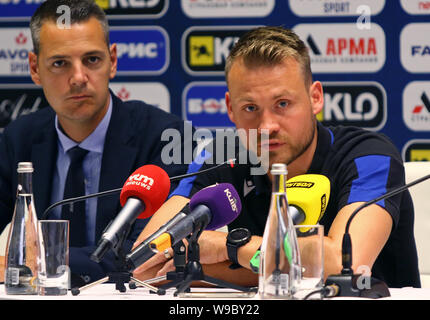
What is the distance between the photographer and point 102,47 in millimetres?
2918

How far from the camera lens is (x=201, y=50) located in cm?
378

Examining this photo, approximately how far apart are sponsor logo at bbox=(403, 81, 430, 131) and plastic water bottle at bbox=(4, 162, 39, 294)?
240 cm

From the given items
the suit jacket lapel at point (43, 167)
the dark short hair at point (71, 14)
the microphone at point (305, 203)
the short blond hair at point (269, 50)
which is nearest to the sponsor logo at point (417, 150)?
the short blond hair at point (269, 50)

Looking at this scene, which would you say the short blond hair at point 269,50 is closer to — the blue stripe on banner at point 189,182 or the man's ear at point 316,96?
the man's ear at point 316,96

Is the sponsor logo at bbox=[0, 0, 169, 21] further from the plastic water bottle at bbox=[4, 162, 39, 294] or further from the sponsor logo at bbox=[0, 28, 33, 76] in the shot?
the plastic water bottle at bbox=[4, 162, 39, 294]

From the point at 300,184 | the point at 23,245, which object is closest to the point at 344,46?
the point at 300,184

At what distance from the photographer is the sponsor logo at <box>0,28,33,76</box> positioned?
12.8 ft

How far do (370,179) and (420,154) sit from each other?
158cm

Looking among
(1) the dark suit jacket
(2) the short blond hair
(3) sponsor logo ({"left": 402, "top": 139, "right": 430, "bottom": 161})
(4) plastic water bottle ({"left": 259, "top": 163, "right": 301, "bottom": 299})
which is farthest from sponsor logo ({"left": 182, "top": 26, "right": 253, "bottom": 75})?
(4) plastic water bottle ({"left": 259, "top": 163, "right": 301, "bottom": 299})

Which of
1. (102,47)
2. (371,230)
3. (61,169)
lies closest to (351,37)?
(102,47)

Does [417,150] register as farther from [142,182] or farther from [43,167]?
[142,182]

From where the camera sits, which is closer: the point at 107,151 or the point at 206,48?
the point at 107,151

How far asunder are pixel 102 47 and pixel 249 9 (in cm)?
107
